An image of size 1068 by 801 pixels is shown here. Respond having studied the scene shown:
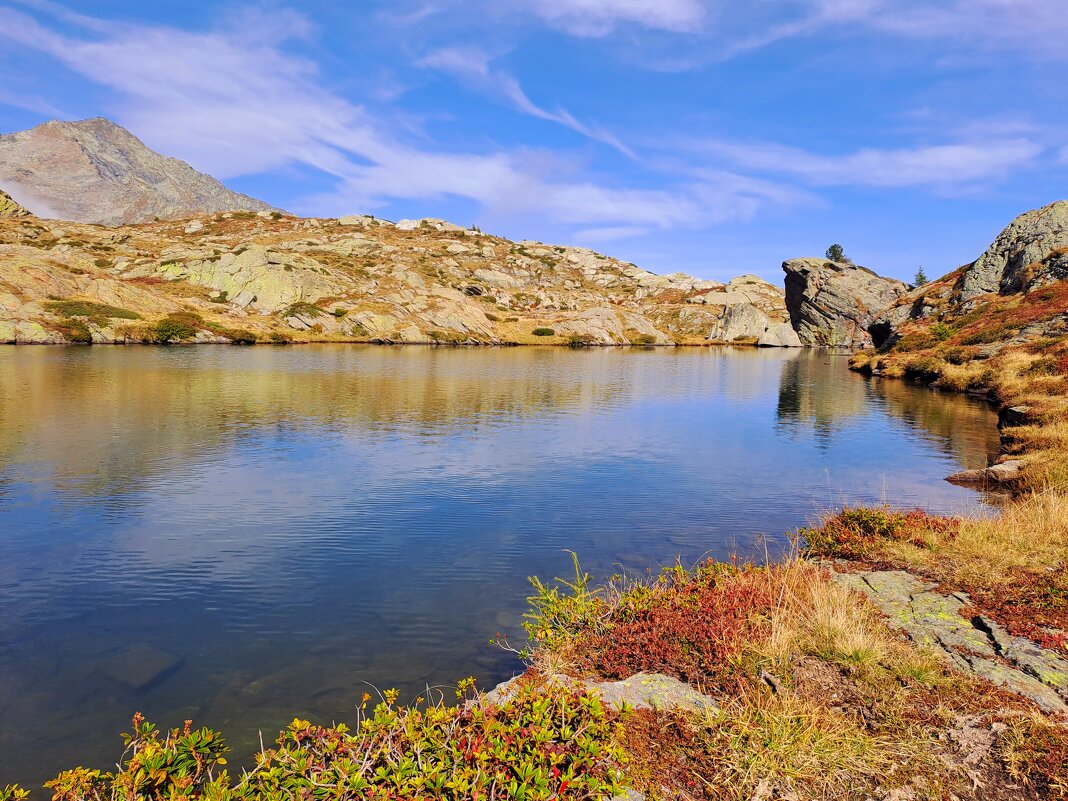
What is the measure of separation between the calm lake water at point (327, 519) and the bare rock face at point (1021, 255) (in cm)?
4580

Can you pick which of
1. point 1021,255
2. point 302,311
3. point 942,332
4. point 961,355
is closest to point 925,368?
point 961,355

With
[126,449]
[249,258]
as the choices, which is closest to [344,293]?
[249,258]

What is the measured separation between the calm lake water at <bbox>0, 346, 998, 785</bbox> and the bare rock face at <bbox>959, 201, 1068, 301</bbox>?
45795 millimetres

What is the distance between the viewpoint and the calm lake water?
9.30 m

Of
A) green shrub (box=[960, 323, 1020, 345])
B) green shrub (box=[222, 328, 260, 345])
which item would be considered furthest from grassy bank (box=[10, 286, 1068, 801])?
green shrub (box=[222, 328, 260, 345])

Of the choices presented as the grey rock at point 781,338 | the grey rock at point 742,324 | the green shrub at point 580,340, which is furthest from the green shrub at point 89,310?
the grey rock at point 781,338

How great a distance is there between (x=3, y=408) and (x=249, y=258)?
10406 cm

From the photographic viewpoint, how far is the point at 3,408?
31.3 metres

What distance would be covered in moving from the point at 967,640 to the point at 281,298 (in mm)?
130037

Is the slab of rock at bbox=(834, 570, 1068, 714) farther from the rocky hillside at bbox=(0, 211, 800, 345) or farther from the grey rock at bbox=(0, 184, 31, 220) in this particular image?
the grey rock at bbox=(0, 184, 31, 220)

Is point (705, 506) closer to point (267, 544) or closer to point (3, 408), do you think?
point (267, 544)

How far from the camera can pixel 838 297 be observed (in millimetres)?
142250

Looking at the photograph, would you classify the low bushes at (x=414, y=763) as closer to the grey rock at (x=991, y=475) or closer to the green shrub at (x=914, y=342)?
the grey rock at (x=991, y=475)

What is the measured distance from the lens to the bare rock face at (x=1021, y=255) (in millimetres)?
70694
